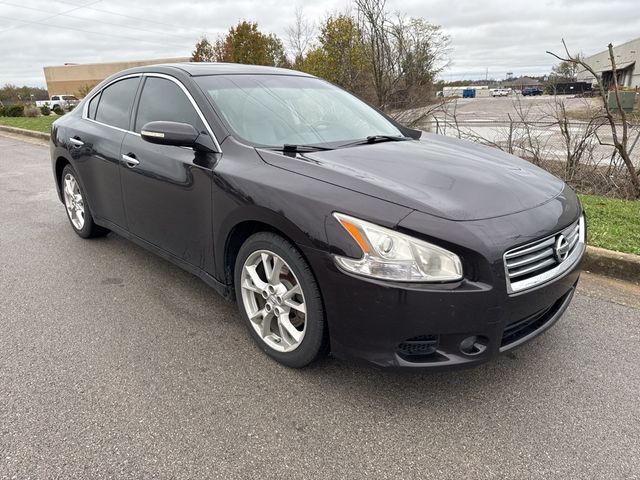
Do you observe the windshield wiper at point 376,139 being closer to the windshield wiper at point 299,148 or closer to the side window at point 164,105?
the windshield wiper at point 299,148

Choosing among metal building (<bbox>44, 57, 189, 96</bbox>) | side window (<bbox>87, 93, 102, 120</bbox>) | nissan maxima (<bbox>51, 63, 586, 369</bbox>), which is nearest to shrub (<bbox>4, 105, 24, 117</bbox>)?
side window (<bbox>87, 93, 102, 120</bbox>)

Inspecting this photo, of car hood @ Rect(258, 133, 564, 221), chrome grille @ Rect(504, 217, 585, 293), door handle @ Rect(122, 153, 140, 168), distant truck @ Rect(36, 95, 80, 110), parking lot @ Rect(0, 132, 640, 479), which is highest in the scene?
distant truck @ Rect(36, 95, 80, 110)

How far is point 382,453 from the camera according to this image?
6.84 feet

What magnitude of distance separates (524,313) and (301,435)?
1.17m

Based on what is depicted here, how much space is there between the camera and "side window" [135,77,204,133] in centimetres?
317

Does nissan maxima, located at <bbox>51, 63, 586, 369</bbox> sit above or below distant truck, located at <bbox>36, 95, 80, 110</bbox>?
below

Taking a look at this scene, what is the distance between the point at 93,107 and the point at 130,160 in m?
1.29

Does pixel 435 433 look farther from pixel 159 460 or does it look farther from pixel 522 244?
pixel 159 460

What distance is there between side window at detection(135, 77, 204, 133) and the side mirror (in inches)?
6.5

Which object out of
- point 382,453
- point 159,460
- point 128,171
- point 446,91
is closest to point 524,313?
point 382,453

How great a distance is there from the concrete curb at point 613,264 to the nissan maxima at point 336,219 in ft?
4.57

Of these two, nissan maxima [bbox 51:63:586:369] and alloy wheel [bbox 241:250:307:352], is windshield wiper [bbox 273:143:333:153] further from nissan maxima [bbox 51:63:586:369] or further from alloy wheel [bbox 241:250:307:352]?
alloy wheel [bbox 241:250:307:352]

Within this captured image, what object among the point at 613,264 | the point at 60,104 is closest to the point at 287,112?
the point at 613,264

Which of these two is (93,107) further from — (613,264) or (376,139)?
(613,264)
